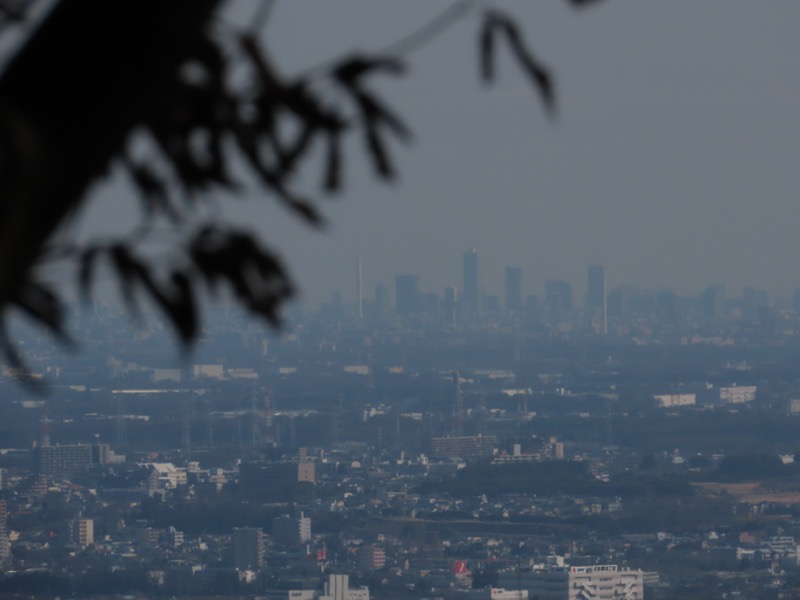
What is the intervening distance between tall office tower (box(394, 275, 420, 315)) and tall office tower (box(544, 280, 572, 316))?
251 inches

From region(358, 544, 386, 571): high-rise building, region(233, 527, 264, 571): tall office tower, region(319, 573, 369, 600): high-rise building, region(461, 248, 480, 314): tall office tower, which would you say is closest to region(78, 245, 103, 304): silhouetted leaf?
region(319, 573, 369, 600): high-rise building

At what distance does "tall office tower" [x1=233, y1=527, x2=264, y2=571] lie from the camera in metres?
17.5

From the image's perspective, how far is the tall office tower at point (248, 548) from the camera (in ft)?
57.3

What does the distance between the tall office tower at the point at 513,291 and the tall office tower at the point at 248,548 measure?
45.6 m

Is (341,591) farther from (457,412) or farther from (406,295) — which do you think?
(406,295)

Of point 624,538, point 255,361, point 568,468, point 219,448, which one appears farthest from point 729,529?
point 255,361

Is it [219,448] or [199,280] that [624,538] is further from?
[199,280]

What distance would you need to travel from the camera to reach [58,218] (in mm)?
1199

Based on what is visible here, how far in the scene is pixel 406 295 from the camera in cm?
6231

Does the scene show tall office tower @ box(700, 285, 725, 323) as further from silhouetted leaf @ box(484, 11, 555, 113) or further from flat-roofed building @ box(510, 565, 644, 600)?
silhouetted leaf @ box(484, 11, 555, 113)

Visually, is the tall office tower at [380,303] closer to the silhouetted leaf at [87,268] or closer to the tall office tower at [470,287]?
the tall office tower at [470,287]

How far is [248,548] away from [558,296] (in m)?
51.1

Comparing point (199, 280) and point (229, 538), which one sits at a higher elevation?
point (199, 280)

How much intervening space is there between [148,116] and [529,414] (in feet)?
115
